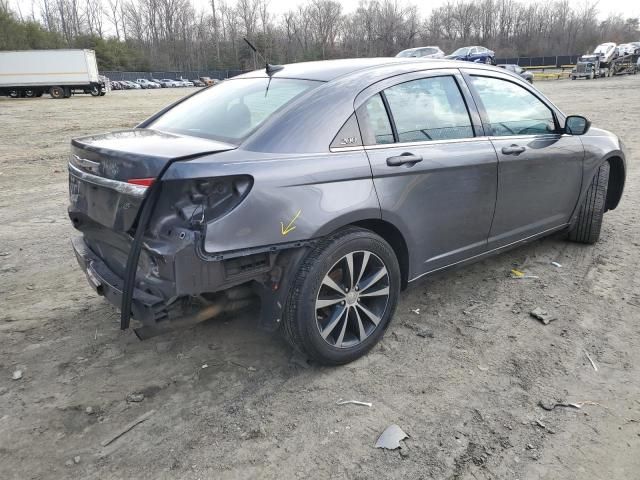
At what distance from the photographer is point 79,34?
282ft

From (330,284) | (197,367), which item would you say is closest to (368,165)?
(330,284)

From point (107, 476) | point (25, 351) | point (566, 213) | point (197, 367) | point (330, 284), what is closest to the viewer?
point (107, 476)

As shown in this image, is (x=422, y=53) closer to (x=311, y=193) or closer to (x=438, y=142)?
(x=438, y=142)

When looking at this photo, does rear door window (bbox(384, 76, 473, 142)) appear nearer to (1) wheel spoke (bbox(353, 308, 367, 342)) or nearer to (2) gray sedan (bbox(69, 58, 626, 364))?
(2) gray sedan (bbox(69, 58, 626, 364))

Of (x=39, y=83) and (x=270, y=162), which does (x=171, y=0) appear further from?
(x=270, y=162)

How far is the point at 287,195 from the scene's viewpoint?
261cm

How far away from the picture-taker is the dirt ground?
2350 millimetres

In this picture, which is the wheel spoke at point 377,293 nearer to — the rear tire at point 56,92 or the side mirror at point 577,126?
the side mirror at point 577,126

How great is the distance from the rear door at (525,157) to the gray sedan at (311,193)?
2 cm

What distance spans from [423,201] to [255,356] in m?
1.43

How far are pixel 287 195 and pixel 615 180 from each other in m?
3.94

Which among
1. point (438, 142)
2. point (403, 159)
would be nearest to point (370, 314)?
point (403, 159)

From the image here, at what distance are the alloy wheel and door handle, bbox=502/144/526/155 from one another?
1383 millimetres

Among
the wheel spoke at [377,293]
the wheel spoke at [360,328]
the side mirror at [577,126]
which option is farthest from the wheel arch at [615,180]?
the wheel spoke at [360,328]
